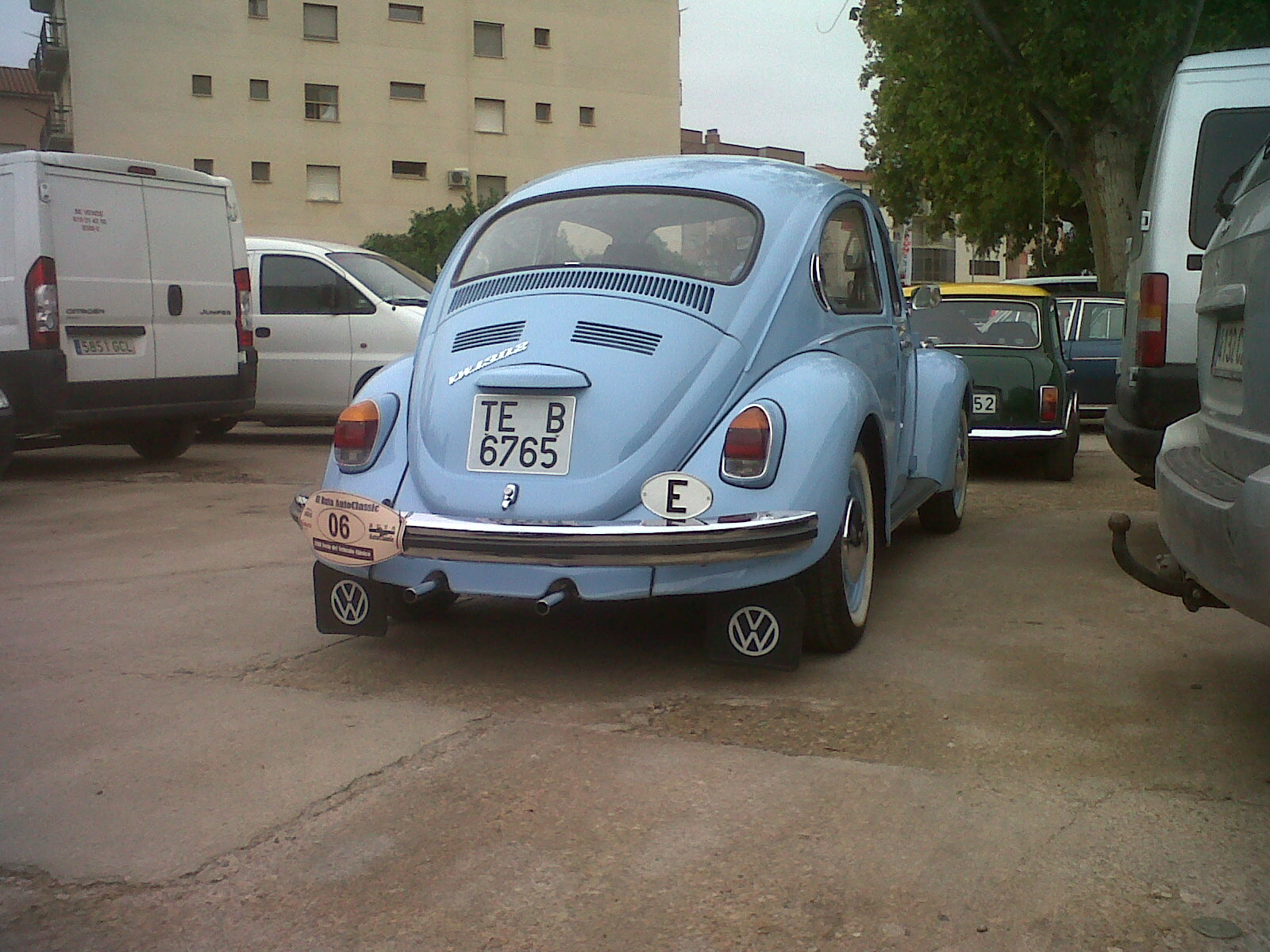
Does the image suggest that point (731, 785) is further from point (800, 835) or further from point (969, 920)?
point (969, 920)

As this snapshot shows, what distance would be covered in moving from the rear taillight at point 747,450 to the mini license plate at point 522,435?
0.49 m

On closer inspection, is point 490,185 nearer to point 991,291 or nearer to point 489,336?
point 991,291

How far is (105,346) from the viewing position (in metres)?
9.64

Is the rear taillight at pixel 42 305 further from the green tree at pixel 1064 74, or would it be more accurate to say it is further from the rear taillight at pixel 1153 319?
the green tree at pixel 1064 74

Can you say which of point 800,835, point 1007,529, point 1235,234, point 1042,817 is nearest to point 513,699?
point 800,835

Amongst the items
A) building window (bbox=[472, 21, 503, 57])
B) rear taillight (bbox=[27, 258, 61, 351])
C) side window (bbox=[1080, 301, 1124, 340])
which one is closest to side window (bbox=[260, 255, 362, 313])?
rear taillight (bbox=[27, 258, 61, 351])

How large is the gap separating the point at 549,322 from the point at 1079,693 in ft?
6.78

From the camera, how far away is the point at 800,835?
3.14 m

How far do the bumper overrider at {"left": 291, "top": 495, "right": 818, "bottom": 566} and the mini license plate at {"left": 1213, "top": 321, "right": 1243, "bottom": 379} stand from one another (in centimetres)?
121

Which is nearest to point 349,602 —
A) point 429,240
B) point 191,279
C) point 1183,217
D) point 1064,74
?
point 1183,217

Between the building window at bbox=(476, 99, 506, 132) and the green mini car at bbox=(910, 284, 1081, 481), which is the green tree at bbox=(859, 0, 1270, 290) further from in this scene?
the building window at bbox=(476, 99, 506, 132)

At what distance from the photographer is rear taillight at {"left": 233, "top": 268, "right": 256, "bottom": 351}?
10.8 meters

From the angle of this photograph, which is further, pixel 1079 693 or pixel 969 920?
pixel 1079 693

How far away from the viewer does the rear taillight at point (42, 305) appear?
9.11 m
